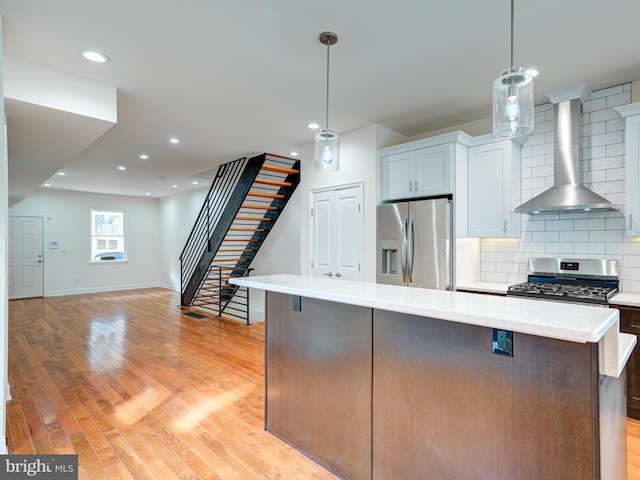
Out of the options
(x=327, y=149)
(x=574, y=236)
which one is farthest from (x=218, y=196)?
(x=574, y=236)

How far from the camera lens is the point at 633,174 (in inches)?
114

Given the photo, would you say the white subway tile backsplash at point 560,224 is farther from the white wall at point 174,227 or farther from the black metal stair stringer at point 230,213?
the white wall at point 174,227

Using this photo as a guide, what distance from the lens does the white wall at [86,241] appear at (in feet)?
29.2

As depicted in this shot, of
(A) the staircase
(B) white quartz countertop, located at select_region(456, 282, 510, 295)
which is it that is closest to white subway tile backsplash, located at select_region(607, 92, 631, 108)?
(B) white quartz countertop, located at select_region(456, 282, 510, 295)

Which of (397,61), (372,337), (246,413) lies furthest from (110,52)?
(246,413)

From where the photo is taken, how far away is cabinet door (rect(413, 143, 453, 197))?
362 cm

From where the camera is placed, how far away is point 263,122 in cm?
412

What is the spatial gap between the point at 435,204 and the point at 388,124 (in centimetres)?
118

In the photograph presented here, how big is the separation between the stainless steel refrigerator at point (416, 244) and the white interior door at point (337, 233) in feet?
1.15

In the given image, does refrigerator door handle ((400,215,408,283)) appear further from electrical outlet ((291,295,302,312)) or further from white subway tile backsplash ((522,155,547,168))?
electrical outlet ((291,295,302,312))

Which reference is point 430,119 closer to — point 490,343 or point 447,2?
point 447,2

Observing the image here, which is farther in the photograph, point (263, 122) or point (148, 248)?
point (148, 248)

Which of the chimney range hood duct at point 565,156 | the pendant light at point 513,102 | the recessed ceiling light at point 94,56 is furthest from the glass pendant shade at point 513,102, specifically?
the recessed ceiling light at point 94,56

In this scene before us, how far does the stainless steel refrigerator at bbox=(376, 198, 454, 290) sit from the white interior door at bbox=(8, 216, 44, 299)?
350 inches
